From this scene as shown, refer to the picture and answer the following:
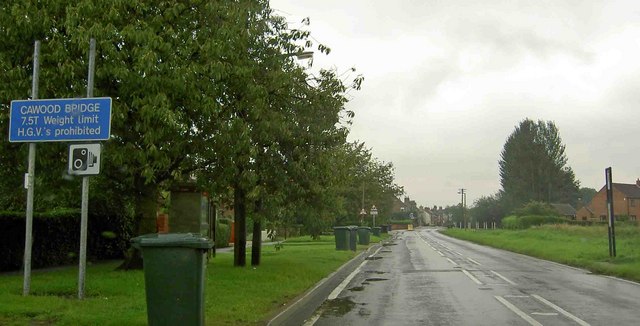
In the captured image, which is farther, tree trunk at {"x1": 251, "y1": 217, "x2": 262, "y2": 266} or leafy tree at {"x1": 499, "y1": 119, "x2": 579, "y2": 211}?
leafy tree at {"x1": 499, "y1": 119, "x2": 579, "y2": 211}

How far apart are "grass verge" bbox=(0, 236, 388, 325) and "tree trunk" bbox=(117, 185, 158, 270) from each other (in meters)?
0.80

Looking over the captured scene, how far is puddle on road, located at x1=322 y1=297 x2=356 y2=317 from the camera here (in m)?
10.5

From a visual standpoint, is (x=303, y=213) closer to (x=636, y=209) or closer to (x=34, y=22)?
(x=34, y=22)

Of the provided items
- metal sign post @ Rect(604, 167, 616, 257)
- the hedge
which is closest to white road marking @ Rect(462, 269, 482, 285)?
metal sign post @ Rect(604, 167, 616, 257)

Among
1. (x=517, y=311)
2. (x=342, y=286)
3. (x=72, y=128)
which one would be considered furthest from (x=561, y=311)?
(x=72, y=128)

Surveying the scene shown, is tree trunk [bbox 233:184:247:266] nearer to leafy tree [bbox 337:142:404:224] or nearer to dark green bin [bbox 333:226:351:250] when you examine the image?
dark green bin [bbox 333:226:351:250]

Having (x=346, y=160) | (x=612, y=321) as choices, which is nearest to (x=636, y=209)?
(x=346, y=160)

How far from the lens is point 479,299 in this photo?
12.3 meters

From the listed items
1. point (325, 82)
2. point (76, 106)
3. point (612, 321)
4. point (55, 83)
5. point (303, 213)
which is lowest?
point (612, 321)

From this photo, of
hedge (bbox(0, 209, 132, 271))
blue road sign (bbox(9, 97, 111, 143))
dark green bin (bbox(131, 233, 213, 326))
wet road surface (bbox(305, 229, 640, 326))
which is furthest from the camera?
hedge (bbox(0, 209, 132, 271))

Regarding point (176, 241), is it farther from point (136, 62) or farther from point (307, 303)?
point (136, 62)

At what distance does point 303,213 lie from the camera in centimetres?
1902

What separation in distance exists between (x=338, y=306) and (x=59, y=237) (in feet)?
33.2

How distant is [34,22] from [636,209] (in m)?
89.5
